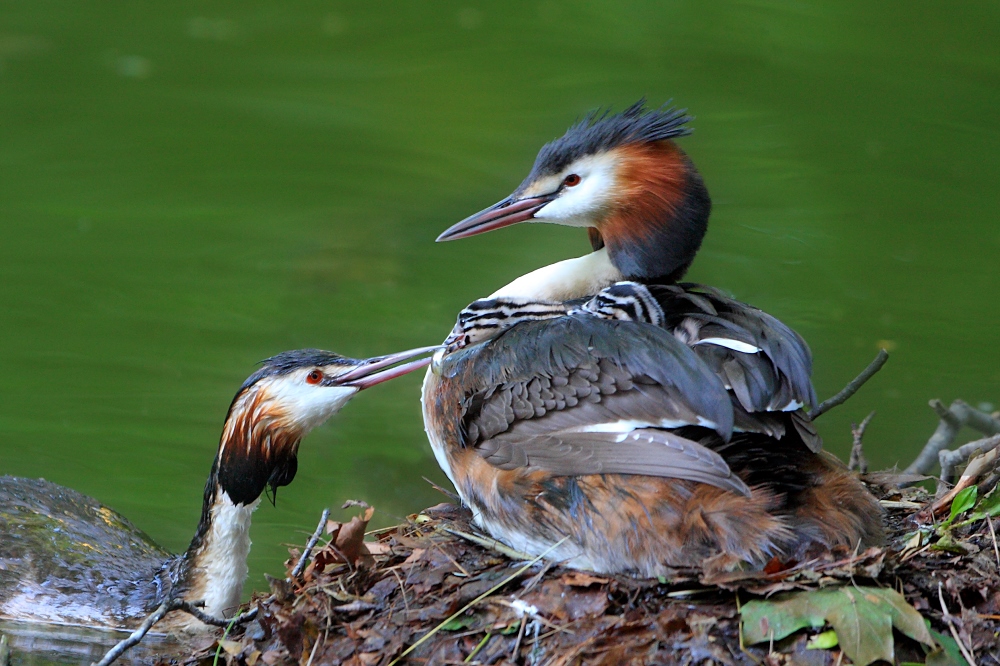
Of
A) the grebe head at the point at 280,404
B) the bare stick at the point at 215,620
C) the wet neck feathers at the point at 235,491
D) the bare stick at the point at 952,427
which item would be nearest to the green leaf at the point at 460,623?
the bare stick at the point at 215,620

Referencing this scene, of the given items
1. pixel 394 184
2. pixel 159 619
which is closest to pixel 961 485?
pixel 159 619

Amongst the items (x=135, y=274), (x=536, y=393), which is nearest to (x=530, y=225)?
(x=135, y=274)

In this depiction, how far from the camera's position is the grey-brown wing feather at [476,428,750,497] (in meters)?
2.81

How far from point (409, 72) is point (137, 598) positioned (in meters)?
3.20

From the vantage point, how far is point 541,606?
286 centimetres

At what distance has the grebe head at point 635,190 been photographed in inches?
137

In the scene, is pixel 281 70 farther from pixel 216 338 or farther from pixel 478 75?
pixel 216 338

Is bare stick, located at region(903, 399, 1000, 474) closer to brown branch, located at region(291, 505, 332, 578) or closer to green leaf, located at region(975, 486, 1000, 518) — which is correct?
green leaf, located at region(975, 486, 1000, 518)

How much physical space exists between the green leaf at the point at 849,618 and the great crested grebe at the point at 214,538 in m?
1.46

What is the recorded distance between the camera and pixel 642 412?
2934 mm

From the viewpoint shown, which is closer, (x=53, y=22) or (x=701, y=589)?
(x=701, y=589)

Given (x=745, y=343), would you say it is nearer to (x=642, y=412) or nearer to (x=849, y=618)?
(x=642, y=412)

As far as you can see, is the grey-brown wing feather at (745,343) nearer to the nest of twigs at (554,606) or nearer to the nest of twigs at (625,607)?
the nest of twigs at (625,607)

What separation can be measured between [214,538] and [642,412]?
A: 5.75ft
